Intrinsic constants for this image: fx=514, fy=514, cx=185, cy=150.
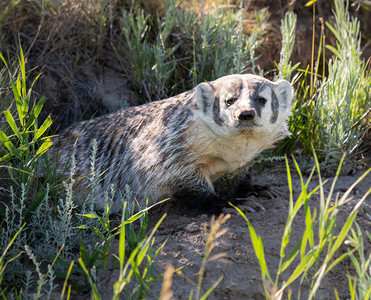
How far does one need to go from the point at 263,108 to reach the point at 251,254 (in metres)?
0.61

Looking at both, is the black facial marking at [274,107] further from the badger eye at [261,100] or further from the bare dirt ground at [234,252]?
the bare dirt ground at [234,252]

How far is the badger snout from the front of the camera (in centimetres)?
203

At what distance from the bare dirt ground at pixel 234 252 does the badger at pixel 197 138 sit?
0.16m

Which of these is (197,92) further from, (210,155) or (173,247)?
(173,247)

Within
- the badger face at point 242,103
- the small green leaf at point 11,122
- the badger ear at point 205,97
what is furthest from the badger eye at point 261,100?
the small green leaf at point 11,122

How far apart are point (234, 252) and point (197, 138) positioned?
0.55 metres

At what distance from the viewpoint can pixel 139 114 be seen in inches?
104

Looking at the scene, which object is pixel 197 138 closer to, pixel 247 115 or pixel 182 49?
pixel 247 115

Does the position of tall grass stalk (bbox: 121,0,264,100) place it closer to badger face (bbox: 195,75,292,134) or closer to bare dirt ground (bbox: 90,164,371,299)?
badger face (bbox: 195,75,292,134)

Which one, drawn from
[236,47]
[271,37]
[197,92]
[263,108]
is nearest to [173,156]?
[197,92]

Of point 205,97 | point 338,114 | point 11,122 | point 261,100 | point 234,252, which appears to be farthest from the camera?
point 338,114

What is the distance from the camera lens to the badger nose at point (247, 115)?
203 centimetres

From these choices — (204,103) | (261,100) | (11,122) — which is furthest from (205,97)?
(11,122)

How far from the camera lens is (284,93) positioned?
232cm
